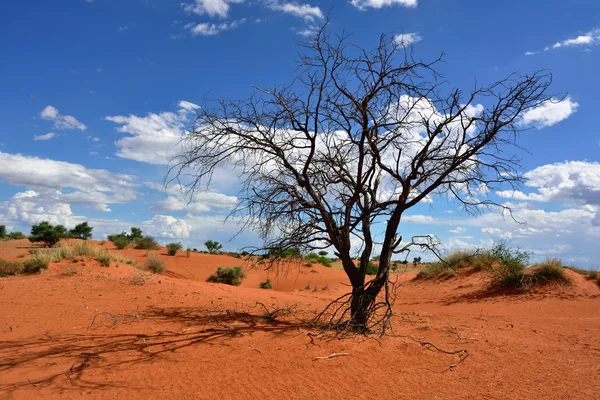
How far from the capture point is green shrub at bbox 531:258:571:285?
51.0ft

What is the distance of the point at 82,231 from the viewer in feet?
125

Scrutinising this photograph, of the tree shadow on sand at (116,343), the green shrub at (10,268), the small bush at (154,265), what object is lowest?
the tree shadow on sand at (116,343)

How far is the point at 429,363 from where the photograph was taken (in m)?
6.57

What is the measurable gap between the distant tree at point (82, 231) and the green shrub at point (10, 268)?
22.7 m

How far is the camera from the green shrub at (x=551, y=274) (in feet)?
51.0

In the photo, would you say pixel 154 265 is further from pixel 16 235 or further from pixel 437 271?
pixel 16 235

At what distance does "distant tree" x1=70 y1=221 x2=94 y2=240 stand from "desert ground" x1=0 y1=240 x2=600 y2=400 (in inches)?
1073

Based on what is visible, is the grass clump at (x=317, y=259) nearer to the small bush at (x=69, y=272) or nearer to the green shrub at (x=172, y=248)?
the green shrub at (x=172, y=248)

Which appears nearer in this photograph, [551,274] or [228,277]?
[551,274]

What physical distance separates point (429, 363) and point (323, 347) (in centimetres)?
177

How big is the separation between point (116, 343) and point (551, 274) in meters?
15.5

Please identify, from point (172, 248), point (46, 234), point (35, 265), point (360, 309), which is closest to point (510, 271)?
point (360, 309)

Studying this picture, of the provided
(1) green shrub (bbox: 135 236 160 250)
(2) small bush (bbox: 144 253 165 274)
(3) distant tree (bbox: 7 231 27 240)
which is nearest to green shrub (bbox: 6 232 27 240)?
(3) distant tree (bbox: 7 231 27 240)

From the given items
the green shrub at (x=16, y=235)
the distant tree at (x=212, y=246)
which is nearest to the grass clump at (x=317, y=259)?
the distant tree at (x=212, y=246)
